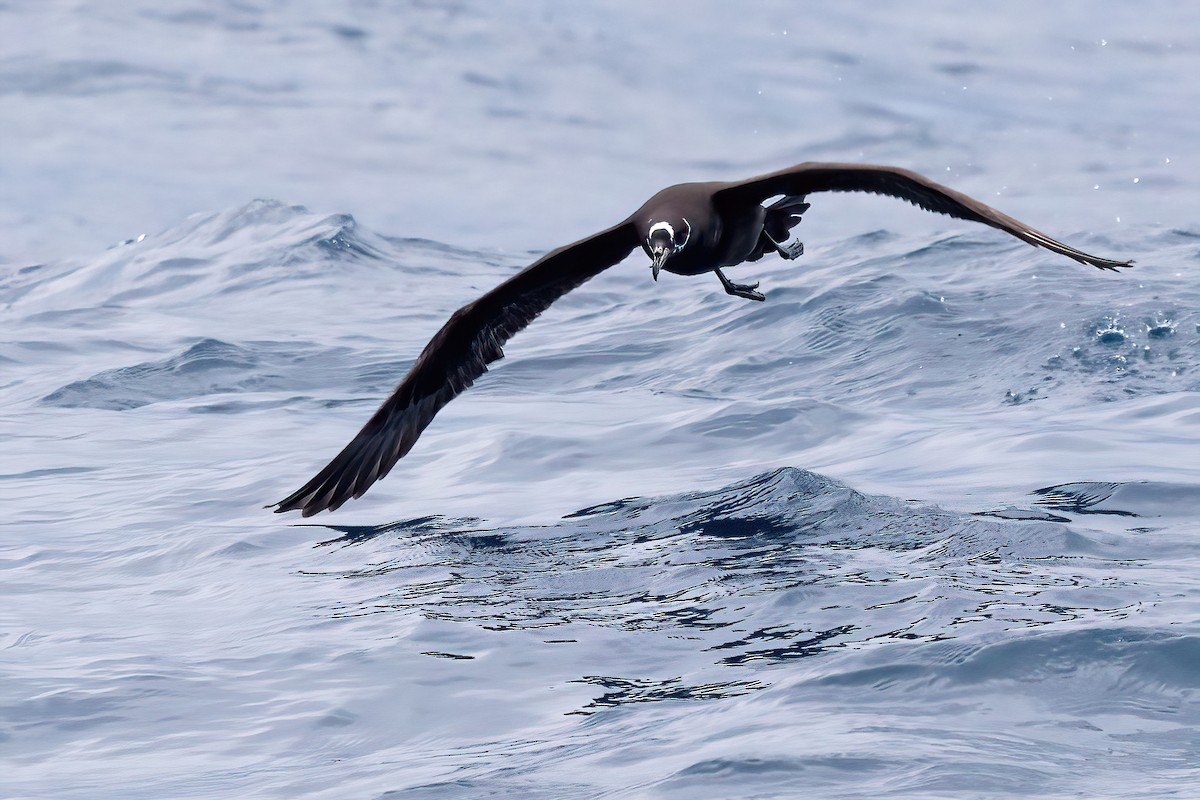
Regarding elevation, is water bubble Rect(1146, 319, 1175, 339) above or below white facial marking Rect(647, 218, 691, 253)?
below

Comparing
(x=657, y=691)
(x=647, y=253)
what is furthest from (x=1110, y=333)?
(x=657, y=691)

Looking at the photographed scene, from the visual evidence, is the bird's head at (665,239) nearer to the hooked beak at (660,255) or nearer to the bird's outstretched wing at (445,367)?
the hooked beak at (660,255)

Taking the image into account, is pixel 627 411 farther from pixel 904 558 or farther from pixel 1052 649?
pixel 1052 649

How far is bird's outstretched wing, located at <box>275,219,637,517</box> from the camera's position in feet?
31.0

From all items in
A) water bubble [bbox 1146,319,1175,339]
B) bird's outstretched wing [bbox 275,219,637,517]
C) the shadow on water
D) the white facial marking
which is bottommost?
the shadow on water

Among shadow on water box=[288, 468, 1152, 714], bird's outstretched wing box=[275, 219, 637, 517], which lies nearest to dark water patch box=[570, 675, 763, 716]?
shadow on water box=[288, 468, 1152, 714]

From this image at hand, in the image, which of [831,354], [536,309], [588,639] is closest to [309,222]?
[831,354]

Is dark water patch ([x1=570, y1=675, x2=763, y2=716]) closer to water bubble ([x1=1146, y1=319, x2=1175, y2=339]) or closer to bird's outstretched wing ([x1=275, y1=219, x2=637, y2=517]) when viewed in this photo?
bird's outstretched wing ([x1=275, y1=219, x2=637, y2=517])

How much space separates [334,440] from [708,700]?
8.79m

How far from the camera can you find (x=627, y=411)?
15.5m

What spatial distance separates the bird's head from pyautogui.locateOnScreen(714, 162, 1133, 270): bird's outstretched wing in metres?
0.50

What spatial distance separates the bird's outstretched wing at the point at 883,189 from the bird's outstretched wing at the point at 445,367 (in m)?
1.26

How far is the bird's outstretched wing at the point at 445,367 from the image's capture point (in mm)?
9445

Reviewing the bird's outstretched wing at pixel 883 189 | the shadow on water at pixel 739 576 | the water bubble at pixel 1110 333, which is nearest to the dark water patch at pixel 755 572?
the shadow on water at pixel 739 576
